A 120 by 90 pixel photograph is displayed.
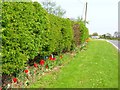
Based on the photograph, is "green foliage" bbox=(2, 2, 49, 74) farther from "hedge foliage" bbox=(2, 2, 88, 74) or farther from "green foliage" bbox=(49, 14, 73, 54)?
"green foliage" bbox=(49, 14, 73, 54)

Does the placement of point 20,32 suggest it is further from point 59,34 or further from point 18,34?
point 59,34

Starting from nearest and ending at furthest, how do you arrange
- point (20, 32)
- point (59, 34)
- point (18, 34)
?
point (18, 34), point (20, 32), point (59, 34)

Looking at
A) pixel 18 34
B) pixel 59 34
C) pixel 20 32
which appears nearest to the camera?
pixel 18 34

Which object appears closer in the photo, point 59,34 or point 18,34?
point 18,34

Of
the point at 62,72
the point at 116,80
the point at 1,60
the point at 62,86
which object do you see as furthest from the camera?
the point at 62,72

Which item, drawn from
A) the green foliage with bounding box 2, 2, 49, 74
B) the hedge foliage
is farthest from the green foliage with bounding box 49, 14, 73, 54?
the green foliage with bounding box 2, 2, 49, 74

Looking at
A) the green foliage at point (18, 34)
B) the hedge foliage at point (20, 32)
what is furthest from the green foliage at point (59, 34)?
the green foliage at point (18, 34)

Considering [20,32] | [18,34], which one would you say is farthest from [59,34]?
[18,34]

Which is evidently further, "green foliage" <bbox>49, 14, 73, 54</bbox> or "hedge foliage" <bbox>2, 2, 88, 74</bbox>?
"green foliage" <bbox>49, 14, 73, 54</bbox>

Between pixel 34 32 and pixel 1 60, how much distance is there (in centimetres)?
274

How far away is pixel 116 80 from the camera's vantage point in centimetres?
973

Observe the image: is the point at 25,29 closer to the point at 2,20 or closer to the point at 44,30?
the point at 2,20

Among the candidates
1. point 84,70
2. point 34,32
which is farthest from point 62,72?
point 34,32

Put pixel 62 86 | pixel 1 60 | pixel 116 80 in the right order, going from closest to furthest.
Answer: pixel 1 60 → pixel 62 86 → pixel 116 80
